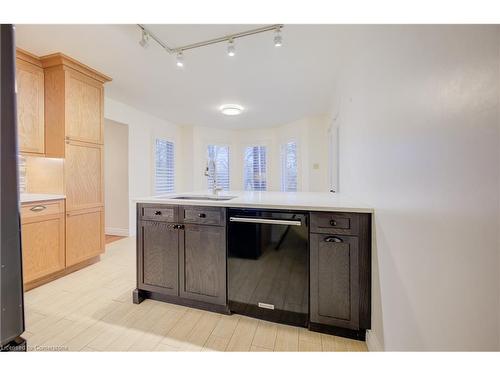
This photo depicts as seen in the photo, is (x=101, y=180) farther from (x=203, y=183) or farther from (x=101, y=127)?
(x=203, y=183)

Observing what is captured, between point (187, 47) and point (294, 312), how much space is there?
8.23 ft

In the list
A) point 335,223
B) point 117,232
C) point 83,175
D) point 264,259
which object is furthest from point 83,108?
point 335,223

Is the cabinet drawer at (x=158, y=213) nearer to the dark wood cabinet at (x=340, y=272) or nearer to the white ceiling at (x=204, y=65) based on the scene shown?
the dark wood cabinet at (x=340, y=272)

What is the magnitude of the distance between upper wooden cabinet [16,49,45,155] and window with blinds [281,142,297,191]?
166 inches

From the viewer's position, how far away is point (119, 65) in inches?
99.7

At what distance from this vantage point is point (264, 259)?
159 centimetres

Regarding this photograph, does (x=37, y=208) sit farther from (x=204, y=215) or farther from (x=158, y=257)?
(x=204, y=215)

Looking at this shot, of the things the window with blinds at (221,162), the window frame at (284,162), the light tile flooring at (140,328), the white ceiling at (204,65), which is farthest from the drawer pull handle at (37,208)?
the window frame at (284,162)

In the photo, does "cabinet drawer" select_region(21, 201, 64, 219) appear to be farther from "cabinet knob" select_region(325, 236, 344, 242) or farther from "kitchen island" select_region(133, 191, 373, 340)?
"cabinet knob" select_region(325, 236, 344, 242)

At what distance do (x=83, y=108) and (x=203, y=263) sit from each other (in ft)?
7.84

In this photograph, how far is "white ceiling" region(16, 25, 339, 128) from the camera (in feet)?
6.45

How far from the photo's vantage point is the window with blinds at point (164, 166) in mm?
4684

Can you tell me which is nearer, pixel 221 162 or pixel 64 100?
pixel 64 100
